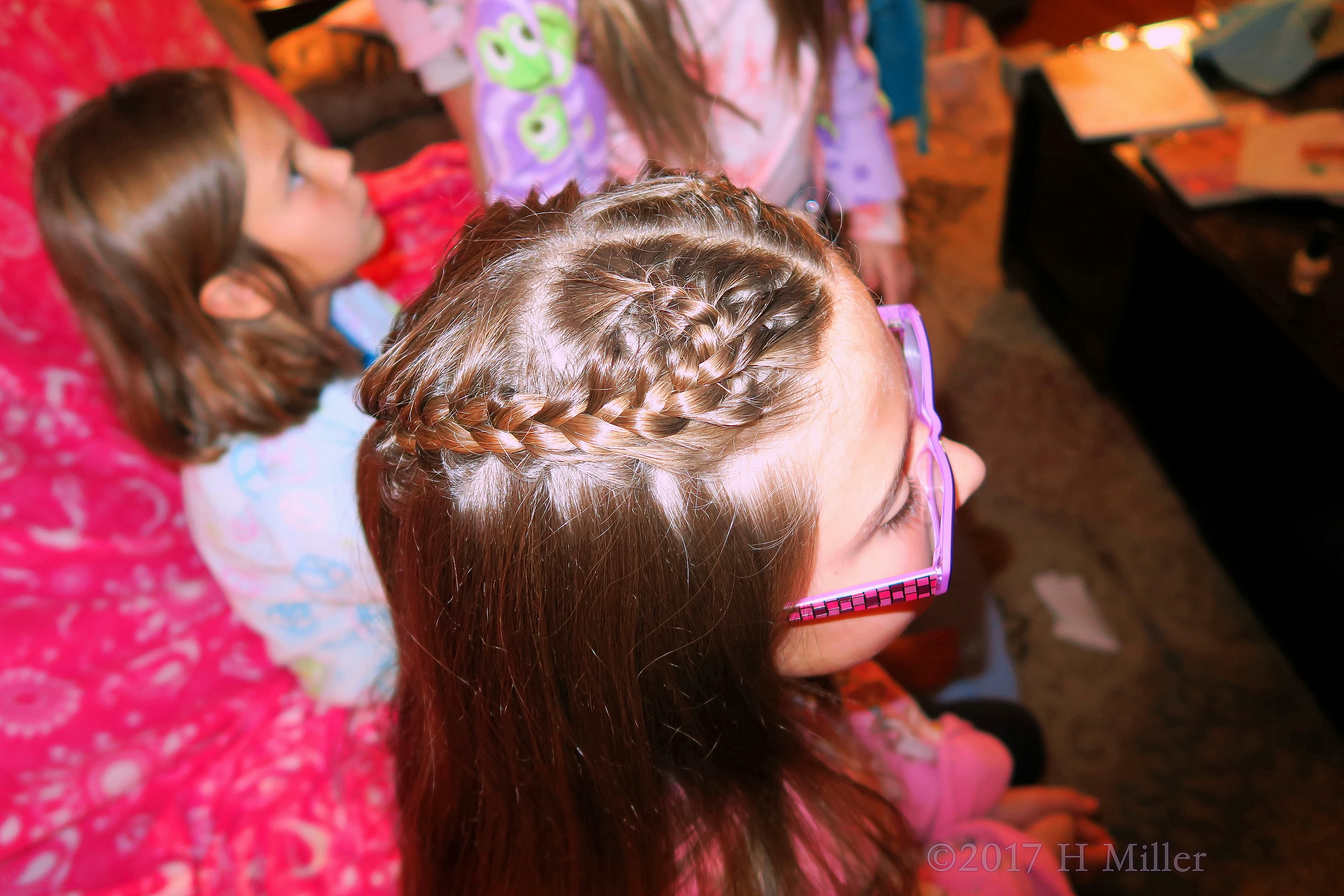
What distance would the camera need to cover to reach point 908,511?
571 mm

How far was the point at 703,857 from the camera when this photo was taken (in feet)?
2.19

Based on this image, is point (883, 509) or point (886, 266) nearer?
point (883, 509)

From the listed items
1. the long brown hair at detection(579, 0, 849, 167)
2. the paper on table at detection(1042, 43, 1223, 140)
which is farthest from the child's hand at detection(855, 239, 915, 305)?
the paper on table at detection(1042, 43, 1223, 140)

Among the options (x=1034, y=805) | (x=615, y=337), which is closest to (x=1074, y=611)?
(x=1034, y=805)

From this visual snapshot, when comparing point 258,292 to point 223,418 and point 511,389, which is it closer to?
point 223,418

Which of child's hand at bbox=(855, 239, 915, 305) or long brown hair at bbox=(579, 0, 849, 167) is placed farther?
child's hand at bbox=(855, 239, 915, 305)

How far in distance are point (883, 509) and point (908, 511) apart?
0.04 meters

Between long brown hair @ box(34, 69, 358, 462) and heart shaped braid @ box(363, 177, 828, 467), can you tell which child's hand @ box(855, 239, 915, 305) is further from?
long brown hair @ box(34, 69, 358, 462)

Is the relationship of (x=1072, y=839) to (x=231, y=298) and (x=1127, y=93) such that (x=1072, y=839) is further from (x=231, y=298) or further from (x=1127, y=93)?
(x=1127, y=93)

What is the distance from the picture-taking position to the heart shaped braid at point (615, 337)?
45 centimetres

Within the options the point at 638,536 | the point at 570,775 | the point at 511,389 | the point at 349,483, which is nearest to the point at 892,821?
the point at 570,775

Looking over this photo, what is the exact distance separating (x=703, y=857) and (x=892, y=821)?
0.20 m

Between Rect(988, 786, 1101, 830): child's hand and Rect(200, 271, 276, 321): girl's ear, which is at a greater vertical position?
Rect(200, 271, 276, 321): girl's ear

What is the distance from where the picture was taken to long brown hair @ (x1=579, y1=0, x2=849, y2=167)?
0.87 metres
